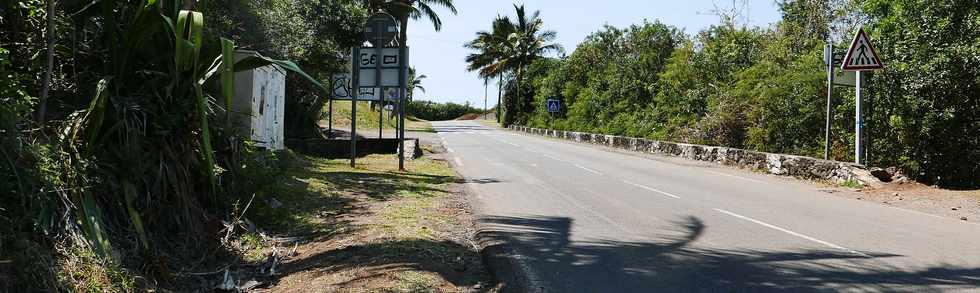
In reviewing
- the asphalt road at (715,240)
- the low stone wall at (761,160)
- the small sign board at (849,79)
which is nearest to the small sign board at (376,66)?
the asphalt road at (715,240)

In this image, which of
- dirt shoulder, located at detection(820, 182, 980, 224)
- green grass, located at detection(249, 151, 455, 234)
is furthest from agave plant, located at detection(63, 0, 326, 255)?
dirt shoulder, located at detection(820, 182, 980, 224)

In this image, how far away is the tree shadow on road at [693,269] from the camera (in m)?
5.30

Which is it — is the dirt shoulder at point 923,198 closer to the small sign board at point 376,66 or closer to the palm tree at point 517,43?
the small sign board at point 376,66

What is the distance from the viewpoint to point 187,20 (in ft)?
18.4

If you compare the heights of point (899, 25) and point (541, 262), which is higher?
point (899, 25)

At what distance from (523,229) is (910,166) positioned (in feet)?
32.6

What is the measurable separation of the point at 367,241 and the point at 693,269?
291 centimetres

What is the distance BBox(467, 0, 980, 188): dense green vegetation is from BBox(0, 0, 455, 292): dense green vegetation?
12481mm

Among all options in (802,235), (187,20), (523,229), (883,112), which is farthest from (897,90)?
(187,20)

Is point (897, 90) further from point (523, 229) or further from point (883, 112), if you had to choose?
point (523, 229)

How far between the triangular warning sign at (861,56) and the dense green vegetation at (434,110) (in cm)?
8653

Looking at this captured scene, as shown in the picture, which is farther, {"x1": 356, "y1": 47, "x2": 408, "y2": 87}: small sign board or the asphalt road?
{"x1": 356, "y1": 47, "x2": 408, "y2": 87}: small sign board

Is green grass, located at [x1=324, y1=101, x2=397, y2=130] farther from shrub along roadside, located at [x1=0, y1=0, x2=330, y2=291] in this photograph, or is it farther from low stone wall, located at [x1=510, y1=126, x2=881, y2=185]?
shrub along roadside, located at [x1=0, y1=0, x2=330, y2=291]

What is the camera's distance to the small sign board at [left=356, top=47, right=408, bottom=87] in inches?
595
